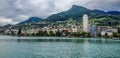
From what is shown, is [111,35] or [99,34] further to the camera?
[99,34]

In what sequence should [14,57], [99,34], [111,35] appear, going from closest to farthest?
[14,57] < [111,35] < [99,34]

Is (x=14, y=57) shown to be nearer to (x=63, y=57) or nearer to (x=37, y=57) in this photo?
(x=37, y=57)

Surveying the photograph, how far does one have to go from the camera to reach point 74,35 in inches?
7687

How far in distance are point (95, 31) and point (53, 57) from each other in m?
149

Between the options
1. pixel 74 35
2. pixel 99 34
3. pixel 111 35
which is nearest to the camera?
pixel 111 35

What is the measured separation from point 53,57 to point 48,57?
70 cm

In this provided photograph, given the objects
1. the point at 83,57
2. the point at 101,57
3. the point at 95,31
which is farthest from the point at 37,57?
the point at 95,31

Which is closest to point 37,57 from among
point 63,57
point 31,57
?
point 31,57

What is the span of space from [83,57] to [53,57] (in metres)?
4.20

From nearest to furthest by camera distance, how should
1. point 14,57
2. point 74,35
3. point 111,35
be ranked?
Result: point 14,57, point 111,35, point 74,35

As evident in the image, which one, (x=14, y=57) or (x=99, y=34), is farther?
(x=99, y=34)

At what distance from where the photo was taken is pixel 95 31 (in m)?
187

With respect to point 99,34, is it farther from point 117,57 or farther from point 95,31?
point 117,57

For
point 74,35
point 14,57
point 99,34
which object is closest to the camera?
point 14,57
